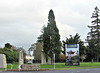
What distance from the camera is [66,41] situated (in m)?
54.1

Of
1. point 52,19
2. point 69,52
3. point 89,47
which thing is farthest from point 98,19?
point 69,52

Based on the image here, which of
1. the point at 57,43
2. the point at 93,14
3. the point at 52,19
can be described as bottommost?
the point at 57,43

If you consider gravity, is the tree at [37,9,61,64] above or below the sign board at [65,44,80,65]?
above

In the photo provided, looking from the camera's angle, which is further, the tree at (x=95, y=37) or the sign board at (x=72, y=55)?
the tree at (x=95, y=37)

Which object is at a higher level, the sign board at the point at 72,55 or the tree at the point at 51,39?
the tree at the point at 51,39

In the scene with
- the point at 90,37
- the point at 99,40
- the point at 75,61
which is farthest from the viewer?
the point at 90,37

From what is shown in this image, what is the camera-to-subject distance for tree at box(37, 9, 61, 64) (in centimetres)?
4834

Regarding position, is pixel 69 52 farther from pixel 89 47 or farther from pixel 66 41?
pixel 89 47

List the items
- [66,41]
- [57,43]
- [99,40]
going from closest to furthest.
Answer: [57,43] < [66,41] < [99,40]

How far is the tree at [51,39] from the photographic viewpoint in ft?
159

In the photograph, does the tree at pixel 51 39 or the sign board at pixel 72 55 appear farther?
the tree at pixel 51 39

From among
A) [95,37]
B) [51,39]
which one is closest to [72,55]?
[51,39]

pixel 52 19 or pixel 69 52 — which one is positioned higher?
pixel 52 19

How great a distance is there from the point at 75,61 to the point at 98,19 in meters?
30.9
